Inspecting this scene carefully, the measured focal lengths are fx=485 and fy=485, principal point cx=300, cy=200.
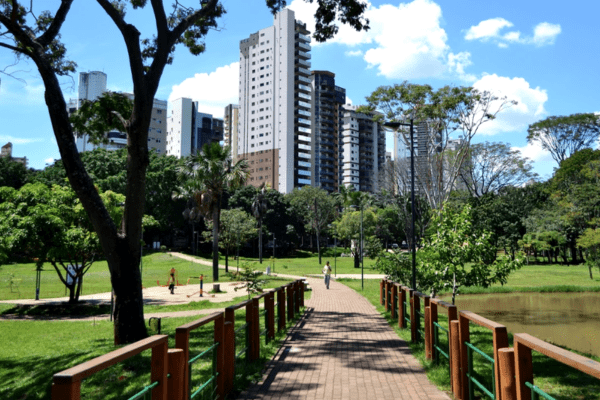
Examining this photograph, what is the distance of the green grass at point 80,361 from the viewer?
23.9ft

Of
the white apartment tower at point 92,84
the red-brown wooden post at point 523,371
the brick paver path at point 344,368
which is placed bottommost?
the brick paver path at point 344,368

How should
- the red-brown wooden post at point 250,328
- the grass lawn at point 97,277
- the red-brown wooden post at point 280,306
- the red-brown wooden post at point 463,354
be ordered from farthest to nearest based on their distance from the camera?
the grass lawn at point 97,277
the red-brown wooden post at point 280,306
the red-brown wooden post at point 250,328
the red-brown wooden post at point 463,354

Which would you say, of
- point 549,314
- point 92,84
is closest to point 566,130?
point 549,314

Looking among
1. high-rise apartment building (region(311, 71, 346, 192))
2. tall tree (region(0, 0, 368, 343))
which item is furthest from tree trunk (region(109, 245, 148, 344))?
high-rise apartment building (region(311, 71, 346, 192))

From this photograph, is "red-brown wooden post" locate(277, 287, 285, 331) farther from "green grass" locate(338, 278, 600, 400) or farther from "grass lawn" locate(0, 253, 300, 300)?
"grass lawn" locate(0, 253, 300, 300)

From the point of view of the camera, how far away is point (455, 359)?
6.24 meters

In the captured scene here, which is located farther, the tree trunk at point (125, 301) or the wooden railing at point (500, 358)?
the tree trunk at point (125, 301)

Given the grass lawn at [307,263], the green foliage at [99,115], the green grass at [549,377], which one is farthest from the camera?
the grass lawn at [307,263]

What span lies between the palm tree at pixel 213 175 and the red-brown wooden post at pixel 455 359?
88.4ft

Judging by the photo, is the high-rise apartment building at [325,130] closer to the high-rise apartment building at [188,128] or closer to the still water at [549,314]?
the high-rise apartment building at [188,128]

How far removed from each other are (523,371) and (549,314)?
2044 cm

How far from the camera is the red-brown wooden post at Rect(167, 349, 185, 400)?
4.30m

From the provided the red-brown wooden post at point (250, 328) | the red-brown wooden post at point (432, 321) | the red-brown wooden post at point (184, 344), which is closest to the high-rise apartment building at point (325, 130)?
the red-brown wooden post at point (432, 321)

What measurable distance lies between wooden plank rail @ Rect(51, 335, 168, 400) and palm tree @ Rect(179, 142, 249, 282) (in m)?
28.7
